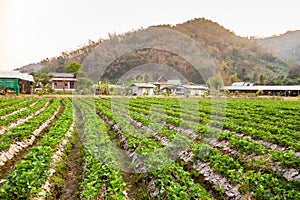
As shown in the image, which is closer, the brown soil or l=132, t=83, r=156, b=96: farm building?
the brown soil

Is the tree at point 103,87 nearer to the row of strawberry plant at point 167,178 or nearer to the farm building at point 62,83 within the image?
the farm building at point 62,83

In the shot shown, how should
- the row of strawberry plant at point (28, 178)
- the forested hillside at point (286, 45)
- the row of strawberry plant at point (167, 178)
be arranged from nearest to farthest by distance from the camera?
the row of strawberry plant at point (28, 178) → the row of strawberry plant at point (167, 178) → the forested hillside at point (286, 45)

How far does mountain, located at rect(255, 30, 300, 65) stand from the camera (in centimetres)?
14238

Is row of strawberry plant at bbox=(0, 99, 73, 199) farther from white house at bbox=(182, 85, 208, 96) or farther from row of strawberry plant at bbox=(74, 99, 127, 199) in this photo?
white house at bbox=(182, 85, 208, 96)

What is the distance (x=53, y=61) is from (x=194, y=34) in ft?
246

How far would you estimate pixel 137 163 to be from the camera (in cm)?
813

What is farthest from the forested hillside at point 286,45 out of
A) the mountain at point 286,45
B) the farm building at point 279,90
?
the farm building at point 279,90

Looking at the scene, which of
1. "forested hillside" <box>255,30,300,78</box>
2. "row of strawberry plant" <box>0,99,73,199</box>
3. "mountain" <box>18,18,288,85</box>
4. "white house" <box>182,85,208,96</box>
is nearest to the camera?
"row of strawberry plant" <box>0,99,73,199</box>

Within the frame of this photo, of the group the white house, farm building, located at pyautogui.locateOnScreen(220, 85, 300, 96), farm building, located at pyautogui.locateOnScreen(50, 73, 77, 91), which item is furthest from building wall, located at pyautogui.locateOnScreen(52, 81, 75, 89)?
farm building, located at pyautogui.locateOnScreen(220, 85, 300, 96)

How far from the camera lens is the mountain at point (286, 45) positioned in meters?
142

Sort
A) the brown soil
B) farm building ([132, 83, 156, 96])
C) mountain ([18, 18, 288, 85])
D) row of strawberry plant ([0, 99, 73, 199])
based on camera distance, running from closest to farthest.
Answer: row of strawberry plant ([0, 99, 73, 199]) < the brown soil < farm building ([132, 83, 156, 96]) < mountain ([18, 18, 288, 85])

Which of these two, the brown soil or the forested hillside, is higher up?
the forested hillside

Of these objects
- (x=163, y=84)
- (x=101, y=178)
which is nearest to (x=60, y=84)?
(x=163, y=84)

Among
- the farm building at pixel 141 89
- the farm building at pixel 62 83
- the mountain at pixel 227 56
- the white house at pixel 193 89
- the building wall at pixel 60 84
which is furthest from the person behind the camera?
the mountain at pixel 227 56
